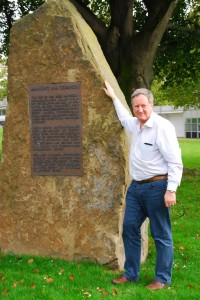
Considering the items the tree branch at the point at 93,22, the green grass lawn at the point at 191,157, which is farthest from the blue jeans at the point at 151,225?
the green grass lawn at the point at 191,157

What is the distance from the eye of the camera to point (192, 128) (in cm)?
6028

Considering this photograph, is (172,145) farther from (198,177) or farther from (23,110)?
(198,177)

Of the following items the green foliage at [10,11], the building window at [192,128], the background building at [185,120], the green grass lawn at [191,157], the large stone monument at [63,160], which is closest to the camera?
the large stone monument at [63,160]

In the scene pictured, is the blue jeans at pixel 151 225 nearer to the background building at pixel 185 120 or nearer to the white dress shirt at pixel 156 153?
the white dress shirt at pixel 156 153

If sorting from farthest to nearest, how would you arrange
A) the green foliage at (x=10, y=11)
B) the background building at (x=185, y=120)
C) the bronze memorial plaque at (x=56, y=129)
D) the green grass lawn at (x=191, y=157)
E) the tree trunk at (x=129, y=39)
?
1. the background building at (x=185, y=120)
2. the green grass lawn at (x=191, y=157)
3. the green foliage at (x=10, y=11)
4. the tree trunk at (x=129, y=39)
5. the bronze memorial plaque at (x=56, y=129)

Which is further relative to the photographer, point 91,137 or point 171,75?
point 171,75

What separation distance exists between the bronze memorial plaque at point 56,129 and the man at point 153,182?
1207 mm

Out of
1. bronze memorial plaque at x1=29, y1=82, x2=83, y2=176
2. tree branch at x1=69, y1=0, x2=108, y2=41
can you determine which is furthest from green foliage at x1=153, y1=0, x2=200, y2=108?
bronze memorial plaque at x1=29, y1=82, x2=83, y2=176

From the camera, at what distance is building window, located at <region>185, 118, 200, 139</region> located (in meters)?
60.0

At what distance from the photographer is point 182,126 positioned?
61.2 m

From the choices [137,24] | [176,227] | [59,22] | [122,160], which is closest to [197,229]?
[176,227]

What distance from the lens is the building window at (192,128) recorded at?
197 feet

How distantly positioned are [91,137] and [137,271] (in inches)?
77.8

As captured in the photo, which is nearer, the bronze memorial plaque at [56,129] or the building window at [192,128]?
the bronze memorial plaque at [56,129]
